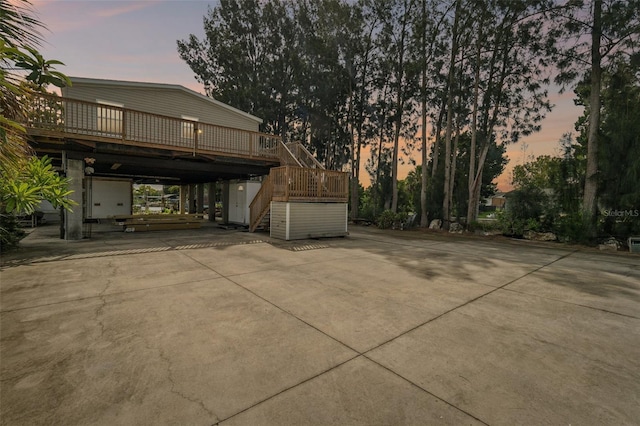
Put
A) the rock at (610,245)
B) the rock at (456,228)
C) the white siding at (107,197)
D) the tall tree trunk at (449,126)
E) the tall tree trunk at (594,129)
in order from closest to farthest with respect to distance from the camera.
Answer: the rock at (610,245), the tall tree trunk at (594,129), the rock at (456,228), the tall tree trunk at (449,126), the white siding at (107,197)

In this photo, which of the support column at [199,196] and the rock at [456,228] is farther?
the support column at [199,196]

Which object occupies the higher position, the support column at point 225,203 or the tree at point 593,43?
the tree at point 593,43

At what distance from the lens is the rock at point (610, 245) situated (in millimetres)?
10219

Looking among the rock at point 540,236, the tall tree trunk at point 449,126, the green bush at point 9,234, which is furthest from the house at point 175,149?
the rock at point 540,236

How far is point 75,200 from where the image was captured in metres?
9.49

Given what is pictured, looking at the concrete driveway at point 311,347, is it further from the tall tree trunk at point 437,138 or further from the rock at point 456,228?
the tall tree trunk at point 437,138

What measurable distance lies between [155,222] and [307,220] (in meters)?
7.43

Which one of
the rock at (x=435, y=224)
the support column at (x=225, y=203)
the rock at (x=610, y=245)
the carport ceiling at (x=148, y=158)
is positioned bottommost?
the rock at (x=610, y=245)

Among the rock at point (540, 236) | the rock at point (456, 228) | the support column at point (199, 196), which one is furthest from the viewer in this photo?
the support column at point (199, 196)

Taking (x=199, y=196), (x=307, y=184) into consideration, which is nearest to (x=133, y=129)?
(x=307, y=184)

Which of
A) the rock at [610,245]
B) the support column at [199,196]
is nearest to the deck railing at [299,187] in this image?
the rock at [610,245]

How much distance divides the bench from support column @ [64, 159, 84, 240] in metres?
2.73

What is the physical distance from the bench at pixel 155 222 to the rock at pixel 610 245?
679 inches

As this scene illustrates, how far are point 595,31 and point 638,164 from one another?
18.9 ft
